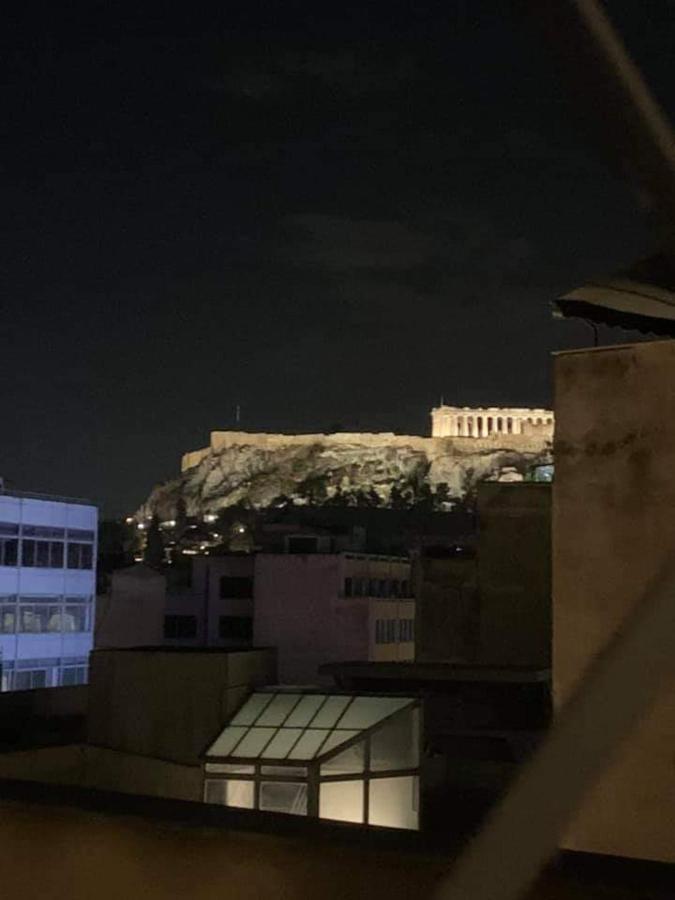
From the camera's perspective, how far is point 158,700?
14.2 metres

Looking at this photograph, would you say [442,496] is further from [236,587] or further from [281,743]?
[281,743]

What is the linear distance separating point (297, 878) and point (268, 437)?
490 feet

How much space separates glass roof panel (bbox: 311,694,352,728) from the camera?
13781 millimetres

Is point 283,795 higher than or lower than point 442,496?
lower

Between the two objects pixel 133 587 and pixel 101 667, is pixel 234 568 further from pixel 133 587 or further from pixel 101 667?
pixel 101 667

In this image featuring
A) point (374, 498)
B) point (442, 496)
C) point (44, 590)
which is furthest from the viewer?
point (442, 496)

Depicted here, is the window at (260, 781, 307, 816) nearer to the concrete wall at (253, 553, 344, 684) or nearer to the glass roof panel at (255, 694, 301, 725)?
the glass roof panel at (255, 694, 301, 725)

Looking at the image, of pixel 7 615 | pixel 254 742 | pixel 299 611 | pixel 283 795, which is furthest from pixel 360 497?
pixel 283 795

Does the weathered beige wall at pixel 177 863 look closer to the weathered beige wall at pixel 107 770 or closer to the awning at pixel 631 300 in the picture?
the awning at pixel 631 300

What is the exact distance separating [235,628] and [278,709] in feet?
78.4

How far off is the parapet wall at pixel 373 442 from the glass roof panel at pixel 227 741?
128415mm

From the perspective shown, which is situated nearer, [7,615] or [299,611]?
[7,615]

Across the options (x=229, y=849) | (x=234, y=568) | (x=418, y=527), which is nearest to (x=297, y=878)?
(x=229, y=849)

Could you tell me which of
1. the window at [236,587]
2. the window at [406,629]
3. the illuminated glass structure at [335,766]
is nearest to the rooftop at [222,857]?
the illuminated glass structure at [335,766]
